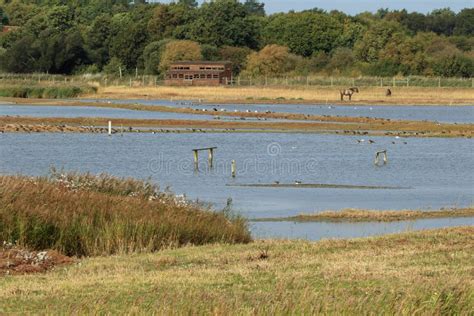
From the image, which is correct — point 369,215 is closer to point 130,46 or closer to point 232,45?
point 130,46

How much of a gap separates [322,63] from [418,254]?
412 ft

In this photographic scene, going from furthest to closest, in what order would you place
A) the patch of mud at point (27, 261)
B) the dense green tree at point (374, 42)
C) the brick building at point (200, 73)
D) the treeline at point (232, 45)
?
the dense green tree at point (374, 42), the treeline at point (232, 45), the brick building at point (200, 73), the patch of mud at point (27, 261)

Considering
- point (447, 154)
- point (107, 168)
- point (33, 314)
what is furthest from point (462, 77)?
point (33, 314)

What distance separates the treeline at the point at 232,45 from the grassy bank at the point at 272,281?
115m

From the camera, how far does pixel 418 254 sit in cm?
1831

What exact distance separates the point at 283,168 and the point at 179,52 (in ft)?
300

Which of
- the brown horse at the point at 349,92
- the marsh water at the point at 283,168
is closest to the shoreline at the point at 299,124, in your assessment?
the marsh water at the point at 283,168

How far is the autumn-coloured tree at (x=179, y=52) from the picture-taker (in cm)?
13738

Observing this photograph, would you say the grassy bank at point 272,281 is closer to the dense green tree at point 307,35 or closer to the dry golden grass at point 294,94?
the dry golden grass at point 294,94

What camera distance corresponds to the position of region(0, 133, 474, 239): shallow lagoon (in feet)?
112

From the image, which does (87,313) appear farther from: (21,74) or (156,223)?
(21,74)

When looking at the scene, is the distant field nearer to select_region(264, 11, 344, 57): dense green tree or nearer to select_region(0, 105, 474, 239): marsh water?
select_region(264, 11, 344, 57): dense green tree

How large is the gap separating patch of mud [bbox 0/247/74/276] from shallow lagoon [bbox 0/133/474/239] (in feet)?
30.2

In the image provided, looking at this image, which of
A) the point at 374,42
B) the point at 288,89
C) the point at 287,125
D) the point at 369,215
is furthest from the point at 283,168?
the point at 374,42
